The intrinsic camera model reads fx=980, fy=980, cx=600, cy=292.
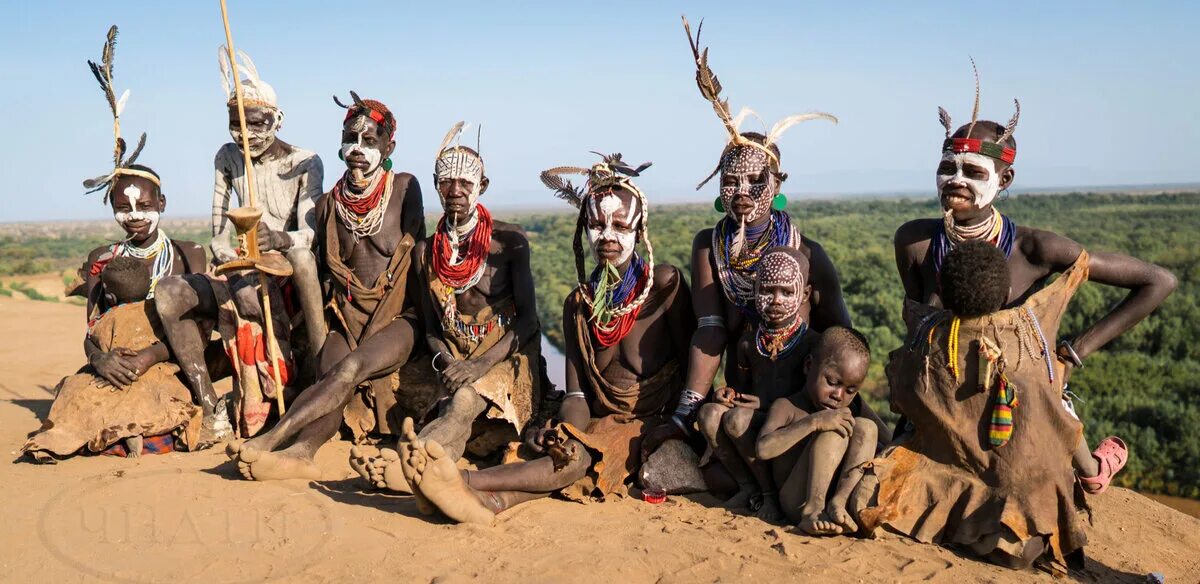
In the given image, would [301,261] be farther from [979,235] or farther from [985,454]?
[985,454]

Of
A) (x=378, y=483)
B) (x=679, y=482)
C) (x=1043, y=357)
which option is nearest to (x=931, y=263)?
(x=1043, y=357)

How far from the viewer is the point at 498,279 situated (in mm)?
5508

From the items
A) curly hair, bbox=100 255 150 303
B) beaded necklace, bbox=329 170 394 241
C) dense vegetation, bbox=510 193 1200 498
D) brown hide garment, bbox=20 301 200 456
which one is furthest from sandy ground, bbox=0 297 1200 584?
dense vegetation, bbox=510 193 1200 498

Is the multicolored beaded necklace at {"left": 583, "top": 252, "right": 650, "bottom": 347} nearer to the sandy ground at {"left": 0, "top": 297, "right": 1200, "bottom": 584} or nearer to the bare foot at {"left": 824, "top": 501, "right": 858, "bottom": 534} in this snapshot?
the sandy ground at {"left": 0, "top": 297, "right": 1200, "bottom": 584}

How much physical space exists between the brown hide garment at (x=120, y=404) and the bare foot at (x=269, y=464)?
1112mm

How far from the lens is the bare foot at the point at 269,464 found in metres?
4.74

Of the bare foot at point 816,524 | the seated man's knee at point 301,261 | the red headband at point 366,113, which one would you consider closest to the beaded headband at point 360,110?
the red headband at point 366,113

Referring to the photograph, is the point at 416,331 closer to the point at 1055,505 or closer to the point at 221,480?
the point at 221,480

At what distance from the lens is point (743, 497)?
4.61 m

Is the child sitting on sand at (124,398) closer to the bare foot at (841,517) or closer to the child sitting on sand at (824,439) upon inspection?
the child sitting on sand at (824,439)

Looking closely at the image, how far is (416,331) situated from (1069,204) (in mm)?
78792

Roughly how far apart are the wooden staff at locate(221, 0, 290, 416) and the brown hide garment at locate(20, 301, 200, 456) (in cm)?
57

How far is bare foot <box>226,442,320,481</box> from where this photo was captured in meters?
4.74

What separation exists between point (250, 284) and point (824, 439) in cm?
352
